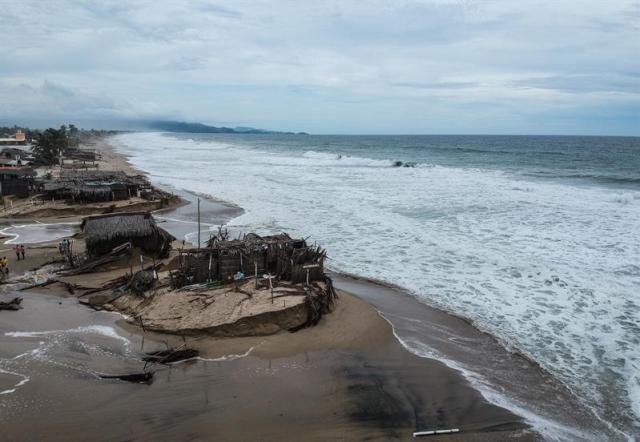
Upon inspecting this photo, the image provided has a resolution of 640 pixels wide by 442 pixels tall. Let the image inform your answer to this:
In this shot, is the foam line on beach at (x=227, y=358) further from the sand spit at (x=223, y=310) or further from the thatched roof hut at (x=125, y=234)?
the thatched roof hut at (x=125, y=234)

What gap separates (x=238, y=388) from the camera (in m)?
9.81

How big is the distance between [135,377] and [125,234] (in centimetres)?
918

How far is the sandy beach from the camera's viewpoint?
8.57 m

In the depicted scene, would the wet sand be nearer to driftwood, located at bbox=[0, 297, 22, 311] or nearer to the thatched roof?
driftwood, located at bbox=[0, 297, 22, 311]

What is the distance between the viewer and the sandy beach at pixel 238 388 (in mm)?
8570

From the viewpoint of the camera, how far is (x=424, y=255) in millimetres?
19438

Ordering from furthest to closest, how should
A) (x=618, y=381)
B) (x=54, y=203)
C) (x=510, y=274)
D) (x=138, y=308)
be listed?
(x=54, y=203) < (x=510, y=274) < (x=138, y=308) < (x=618, y=381)

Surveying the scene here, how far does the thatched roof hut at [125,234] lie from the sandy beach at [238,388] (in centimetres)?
476

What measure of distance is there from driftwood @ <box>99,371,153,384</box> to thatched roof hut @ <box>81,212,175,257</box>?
8.58 m

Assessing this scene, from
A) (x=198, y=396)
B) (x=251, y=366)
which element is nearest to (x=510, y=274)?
(x=251, y=366)

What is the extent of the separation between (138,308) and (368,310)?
6.16 meters

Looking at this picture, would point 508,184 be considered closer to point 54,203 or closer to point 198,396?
point 54,203

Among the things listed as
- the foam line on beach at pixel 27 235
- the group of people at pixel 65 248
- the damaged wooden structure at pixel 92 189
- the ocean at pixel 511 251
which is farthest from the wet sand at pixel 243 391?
the damaged wooden structure at pixel 92 189

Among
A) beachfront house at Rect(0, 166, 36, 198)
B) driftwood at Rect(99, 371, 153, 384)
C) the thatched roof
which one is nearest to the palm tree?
beachfront house at Rect(0, 166, 36, 198)
